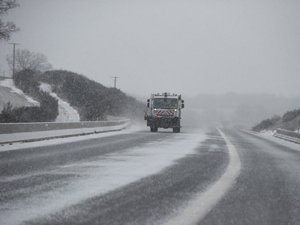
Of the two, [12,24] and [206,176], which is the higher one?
[12,24]

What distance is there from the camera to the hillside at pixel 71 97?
45988mm

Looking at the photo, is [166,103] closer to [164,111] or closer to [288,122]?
[164,111]

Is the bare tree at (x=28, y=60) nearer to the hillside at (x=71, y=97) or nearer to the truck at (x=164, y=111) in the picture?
the hillside at (x=71, y=97)

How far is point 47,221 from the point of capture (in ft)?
14.7

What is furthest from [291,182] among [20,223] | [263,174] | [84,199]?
[20,223]

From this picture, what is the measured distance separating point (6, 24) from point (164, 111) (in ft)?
39.9

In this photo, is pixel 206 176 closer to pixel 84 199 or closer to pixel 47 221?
pixel 84 199

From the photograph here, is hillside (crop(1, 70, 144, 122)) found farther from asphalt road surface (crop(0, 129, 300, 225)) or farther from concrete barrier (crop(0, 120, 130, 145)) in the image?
asphalt road surface (crop(0, 129, 300, 225))

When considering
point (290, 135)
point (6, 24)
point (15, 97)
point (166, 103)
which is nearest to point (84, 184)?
point (290, 135)

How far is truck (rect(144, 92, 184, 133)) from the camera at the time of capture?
113 feet

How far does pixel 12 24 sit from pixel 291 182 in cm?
2774

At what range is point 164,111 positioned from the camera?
34.6 m

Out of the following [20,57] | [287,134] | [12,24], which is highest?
[20,57]

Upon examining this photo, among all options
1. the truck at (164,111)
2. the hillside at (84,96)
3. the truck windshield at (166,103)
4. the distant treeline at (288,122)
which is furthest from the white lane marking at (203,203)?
the hillside at (84,96)
